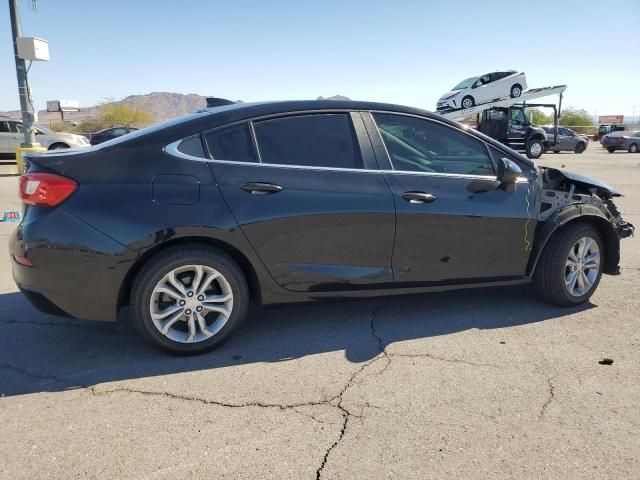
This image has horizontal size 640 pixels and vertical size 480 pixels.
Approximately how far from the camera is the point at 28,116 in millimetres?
14102

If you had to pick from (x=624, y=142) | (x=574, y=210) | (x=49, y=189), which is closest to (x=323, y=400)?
(x=49, y=189)

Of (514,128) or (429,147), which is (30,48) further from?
(514,128)

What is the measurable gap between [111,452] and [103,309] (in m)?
1.06

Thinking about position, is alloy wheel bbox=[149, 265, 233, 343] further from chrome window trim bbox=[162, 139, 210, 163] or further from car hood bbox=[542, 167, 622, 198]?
car hood bbox=[542, 167, 622, 198]

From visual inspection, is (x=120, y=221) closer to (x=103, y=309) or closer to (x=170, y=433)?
(x=103, y=309)

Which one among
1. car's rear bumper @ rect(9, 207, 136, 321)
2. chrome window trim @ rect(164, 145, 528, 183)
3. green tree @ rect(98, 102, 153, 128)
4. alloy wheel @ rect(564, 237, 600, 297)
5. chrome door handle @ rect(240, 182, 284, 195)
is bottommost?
alloy wheel @ rect(564, 237, 600, 297)

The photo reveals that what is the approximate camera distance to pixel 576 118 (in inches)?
2645

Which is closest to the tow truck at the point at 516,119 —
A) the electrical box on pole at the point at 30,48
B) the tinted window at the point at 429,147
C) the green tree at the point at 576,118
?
the electrical box on pole at the point at 30,48

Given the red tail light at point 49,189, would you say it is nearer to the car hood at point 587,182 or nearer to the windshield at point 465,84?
the car hood at point 587,182

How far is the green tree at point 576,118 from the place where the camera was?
219 feet

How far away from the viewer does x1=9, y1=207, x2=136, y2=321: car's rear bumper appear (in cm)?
303

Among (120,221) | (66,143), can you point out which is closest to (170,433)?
(120,221)

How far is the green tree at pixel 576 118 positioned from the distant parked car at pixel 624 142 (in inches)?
1400

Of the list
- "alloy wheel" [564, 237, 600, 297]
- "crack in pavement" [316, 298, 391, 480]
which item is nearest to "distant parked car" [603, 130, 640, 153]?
"alloy wheel" [564, 237, 600, 297]
